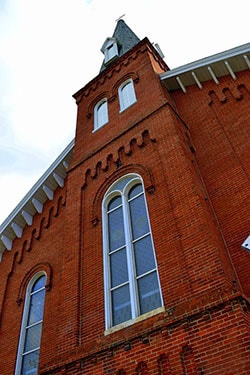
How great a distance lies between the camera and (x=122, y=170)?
8.91m

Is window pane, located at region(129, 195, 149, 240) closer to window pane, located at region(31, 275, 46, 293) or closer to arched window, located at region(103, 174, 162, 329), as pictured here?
arched window, located at region(103, 174, 162, 329)

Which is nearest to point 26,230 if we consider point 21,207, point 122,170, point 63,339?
point 21,207

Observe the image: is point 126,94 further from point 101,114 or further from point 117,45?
point 117,45

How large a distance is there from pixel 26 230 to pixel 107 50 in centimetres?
936

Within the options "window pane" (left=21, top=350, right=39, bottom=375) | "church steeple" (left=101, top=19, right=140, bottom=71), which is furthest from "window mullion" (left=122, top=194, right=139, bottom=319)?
"church steeple" (left=101, top=19, right=140, bottom=71)

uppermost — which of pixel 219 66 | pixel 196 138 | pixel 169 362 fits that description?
pixel 219 66

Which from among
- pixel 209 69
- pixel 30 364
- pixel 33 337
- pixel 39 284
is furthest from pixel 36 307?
pixel 209 69

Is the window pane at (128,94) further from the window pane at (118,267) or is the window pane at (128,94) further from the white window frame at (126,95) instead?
the window pane at (118,267)

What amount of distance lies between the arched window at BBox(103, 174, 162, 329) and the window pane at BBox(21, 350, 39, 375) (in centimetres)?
348

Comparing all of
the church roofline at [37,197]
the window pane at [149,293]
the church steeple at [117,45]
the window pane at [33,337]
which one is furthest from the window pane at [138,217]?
the church steeple at [117,45]

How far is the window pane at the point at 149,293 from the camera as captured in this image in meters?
6.28

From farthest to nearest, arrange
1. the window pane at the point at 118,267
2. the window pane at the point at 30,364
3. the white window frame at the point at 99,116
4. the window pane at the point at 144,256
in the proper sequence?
the white window frame at the point at 99,116
the window pane at the point at 30,364
the window pane at the point at 118,267
the window pane at the point at 144,256

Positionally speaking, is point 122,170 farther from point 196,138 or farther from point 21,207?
point 21,207

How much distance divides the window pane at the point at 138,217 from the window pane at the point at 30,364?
4.33 metres
